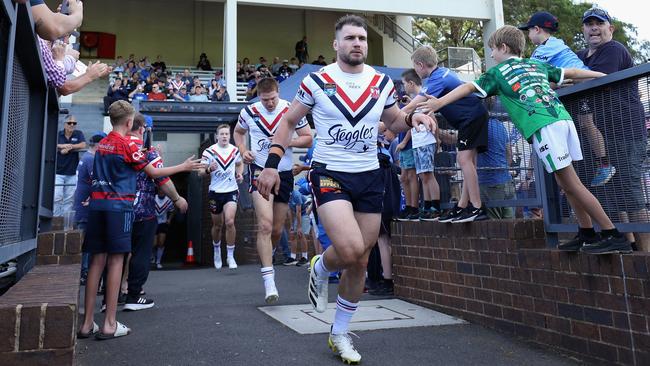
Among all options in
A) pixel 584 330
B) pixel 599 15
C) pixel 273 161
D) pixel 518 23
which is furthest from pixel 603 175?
pixel 518 23

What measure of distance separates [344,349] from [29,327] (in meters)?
2.04

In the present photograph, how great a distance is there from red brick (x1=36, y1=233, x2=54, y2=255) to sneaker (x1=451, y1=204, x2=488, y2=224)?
3.54 m

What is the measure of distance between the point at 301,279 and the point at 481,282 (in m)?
3.45

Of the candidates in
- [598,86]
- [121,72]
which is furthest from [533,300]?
[121,72]

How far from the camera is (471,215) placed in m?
4.74

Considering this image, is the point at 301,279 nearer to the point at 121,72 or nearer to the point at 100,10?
the point at 121,72

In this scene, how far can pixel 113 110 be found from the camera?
4406mm

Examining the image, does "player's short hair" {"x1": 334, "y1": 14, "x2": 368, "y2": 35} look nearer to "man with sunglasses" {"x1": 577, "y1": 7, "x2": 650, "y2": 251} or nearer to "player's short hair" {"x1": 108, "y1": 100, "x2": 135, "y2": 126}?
"man with sunglasses" {"x1": 577, "y1": 7, "x2": 650, "y2": 251}

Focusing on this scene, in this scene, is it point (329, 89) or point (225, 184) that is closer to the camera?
point (329, 89)

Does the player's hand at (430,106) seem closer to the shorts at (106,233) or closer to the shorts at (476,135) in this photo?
the shorts at (476,135)

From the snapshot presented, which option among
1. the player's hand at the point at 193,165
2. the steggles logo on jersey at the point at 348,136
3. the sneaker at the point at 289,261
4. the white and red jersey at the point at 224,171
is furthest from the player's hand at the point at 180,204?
the sneaker at the point at 289,261

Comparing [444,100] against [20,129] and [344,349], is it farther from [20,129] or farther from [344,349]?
[20,129]

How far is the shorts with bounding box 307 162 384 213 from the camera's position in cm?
350

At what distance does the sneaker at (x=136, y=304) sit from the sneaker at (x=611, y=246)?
427cm
